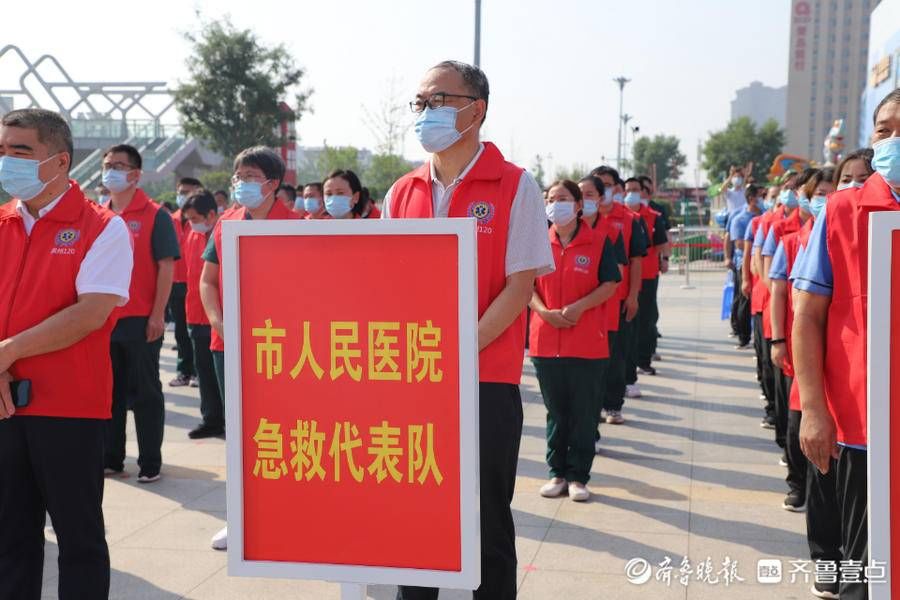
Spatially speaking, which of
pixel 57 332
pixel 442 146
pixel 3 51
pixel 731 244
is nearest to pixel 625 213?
pixel 442 146

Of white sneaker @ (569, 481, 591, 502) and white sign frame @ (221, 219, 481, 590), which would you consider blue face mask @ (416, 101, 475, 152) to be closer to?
white sign frame @ (221, 219, 481, 590)

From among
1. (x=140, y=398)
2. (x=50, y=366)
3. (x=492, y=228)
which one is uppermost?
(x=492, y=228)

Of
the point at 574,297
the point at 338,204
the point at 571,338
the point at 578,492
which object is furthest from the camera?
the point at 338,204

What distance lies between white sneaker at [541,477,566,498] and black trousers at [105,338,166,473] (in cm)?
233

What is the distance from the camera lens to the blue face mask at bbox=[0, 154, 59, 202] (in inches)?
119

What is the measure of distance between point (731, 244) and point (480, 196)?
9853 mm

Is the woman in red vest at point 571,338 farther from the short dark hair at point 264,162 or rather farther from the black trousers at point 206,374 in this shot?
the black trousers at point 206,374

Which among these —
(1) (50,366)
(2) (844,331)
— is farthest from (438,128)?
(1) (50,366)

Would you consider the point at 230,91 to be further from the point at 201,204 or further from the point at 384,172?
the point at 201,204

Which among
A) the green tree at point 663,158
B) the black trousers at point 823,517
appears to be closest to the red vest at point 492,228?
the black trousers at point 823,517

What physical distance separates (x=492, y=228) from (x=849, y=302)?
104 centimetres

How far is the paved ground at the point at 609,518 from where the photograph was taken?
12.6 feet

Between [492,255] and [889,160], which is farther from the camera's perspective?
[492,255]

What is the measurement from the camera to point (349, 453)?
6.92 ft
